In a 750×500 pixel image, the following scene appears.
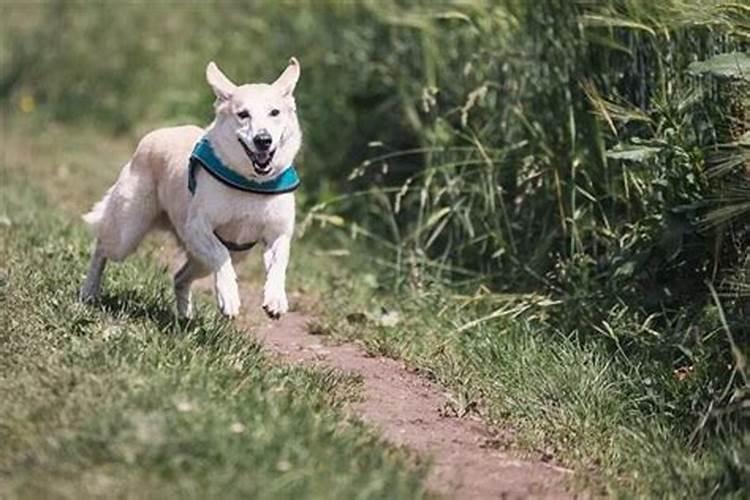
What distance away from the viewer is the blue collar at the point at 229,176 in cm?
665

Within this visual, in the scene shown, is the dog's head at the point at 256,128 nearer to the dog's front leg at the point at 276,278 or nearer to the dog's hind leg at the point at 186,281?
the dog's front leg at the point at 276,278

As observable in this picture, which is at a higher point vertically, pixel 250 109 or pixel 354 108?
pixel 250 109

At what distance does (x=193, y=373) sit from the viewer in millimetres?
5656

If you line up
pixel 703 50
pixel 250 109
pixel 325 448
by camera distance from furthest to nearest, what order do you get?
pixel 703 50
pixel 250 109
pixel 325 448

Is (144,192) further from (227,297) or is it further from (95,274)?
(227,297)

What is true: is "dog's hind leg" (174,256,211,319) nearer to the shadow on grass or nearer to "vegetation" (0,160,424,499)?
the shadow on grass

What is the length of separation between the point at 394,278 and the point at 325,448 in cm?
372

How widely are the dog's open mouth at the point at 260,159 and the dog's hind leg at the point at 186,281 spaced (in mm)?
906

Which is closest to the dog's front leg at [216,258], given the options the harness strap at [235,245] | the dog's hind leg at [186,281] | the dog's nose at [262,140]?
the harness strap at [235,245]

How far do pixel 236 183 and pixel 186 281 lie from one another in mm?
972

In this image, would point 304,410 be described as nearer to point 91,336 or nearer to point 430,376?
point 91,336

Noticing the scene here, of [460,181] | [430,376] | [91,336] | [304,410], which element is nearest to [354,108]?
[460,181]

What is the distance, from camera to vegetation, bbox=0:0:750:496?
6.38 meters

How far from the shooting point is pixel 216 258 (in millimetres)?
6625
